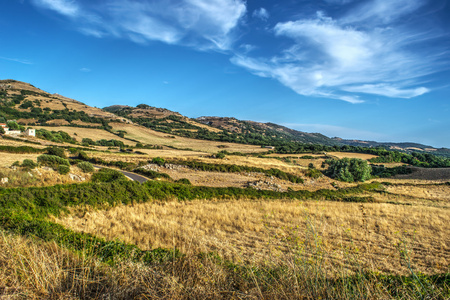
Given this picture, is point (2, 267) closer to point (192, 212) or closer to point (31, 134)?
point (192, 212)

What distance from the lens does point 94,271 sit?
3875 millimetres

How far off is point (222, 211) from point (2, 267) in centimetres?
972

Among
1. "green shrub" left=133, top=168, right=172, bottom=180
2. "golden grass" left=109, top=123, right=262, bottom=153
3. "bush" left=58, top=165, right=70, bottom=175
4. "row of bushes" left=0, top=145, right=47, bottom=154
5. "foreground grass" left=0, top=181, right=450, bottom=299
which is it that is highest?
"golden grass" left=109, top=123, right=262, bottom=153

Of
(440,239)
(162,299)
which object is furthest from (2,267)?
(440,239)

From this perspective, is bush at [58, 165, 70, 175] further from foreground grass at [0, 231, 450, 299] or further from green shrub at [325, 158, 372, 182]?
green shrub at [325, 158, 372, 182]

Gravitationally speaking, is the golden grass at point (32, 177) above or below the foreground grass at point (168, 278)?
below

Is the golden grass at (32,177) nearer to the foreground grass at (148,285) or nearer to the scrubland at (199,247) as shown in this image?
the scrubland at (199,247)

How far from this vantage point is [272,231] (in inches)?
405

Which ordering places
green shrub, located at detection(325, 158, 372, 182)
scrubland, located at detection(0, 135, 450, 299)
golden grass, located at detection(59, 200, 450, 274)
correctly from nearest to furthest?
scrubland, located at detection(0, 135, 450, 299), golden grass, located at detection(59, 200, 450, 274), green shrub, located at detection(325, 158, 372, 182)

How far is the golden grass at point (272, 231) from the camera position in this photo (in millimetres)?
7227

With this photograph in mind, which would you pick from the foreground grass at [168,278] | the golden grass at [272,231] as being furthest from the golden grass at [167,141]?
the foreground grass at [168,278]

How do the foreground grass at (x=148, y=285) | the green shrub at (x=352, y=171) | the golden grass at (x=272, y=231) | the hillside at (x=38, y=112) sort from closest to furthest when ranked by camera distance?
the foreground grass at (x=148, y=285), the golden grass at (x=272, y=231), the green shrub at (x=352, y=171), the hillside at (x=38, y=112)

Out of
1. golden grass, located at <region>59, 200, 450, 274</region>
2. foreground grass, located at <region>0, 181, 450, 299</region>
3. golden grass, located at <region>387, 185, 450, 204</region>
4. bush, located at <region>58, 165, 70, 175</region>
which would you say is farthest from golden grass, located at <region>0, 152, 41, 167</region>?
golden grass, located at <region>387, 185, 450, 204</region>

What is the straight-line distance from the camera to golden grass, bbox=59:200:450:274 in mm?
7227
